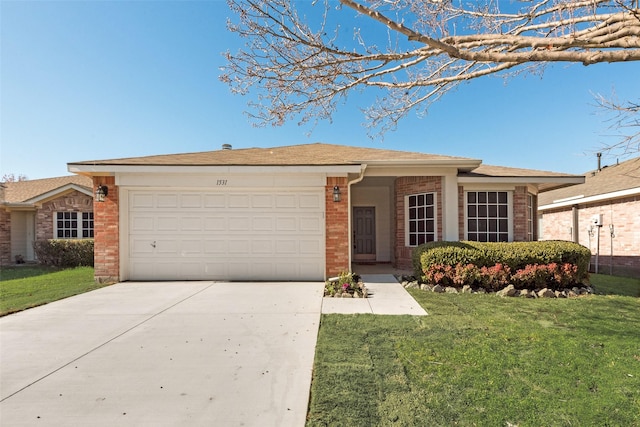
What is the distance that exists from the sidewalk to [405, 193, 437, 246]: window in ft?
8.55

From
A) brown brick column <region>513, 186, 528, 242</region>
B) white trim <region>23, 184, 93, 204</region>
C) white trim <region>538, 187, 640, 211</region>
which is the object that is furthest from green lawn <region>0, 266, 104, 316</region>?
white trim <region>538, 187, 640, 211</region>

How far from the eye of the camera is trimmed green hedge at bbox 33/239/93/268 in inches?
458

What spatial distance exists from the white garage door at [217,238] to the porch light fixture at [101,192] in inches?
22.7

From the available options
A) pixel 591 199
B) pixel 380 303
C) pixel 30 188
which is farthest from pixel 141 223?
pixel 591 199

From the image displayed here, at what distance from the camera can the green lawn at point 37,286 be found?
607cm

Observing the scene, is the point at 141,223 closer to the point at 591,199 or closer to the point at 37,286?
the point at 37,286

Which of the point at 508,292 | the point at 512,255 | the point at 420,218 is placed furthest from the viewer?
the point at 420,218

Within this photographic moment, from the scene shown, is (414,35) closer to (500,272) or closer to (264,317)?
(264,317)

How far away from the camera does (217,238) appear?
8148mm

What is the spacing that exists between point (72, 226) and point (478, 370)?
16077mm

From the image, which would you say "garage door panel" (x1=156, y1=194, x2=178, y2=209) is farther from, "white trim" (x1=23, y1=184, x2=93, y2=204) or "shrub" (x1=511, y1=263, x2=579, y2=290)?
"shrub" (x1=511, y1=263, x2=579, y2=290)

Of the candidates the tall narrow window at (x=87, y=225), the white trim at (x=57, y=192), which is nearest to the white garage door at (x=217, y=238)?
the tall narrow window at (x=87, y=225)

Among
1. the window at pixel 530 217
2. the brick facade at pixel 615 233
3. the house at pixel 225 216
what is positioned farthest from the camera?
the brick facade at pixel 615 233

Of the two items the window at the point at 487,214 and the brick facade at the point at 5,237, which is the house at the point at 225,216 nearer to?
the window at the point at 487,214
